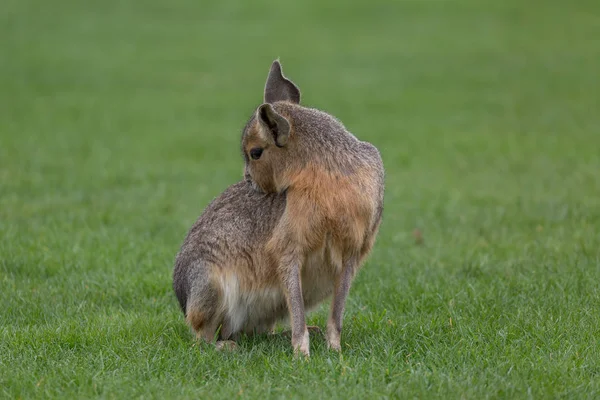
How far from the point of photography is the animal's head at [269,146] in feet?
20.2

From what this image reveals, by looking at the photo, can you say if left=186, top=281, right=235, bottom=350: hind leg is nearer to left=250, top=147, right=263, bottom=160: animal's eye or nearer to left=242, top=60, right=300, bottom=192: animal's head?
left=242, top=60, right=300, bottom=192: animal's head

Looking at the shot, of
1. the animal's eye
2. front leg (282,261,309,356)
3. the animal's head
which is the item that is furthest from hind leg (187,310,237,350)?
the animal's eye

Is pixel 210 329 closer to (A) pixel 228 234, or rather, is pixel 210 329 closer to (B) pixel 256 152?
(A) pixel 228 234

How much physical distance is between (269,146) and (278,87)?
0.82 m

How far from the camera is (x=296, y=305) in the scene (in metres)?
6.05

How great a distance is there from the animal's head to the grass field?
3.76 feet

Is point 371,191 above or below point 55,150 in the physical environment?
above

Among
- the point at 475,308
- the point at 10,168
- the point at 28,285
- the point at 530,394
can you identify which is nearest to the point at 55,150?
the point at 10,168

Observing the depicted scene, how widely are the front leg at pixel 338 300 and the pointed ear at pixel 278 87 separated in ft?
4.65

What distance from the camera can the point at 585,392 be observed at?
→ 5.31 metres

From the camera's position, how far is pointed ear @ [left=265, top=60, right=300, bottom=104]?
6.89 meters

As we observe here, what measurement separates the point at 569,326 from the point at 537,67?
1696cm

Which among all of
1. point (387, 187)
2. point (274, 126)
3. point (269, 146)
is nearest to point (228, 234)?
point (269, 146)

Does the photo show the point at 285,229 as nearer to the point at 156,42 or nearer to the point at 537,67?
the point at 537,67
